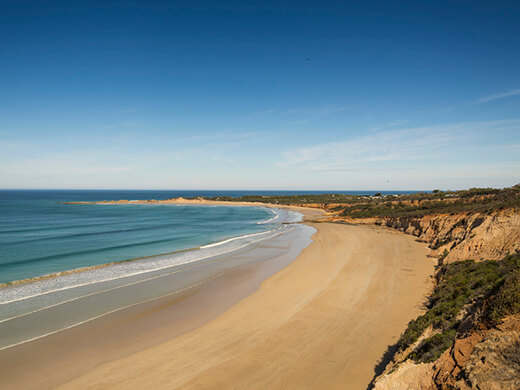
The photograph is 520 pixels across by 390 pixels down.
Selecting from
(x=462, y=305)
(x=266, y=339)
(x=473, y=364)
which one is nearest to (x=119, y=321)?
(x=266, y=339)

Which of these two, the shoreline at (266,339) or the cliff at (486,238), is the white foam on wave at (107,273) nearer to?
the shoreline at (266,339)

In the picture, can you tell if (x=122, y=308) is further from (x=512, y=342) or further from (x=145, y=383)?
(x=512, y=342)

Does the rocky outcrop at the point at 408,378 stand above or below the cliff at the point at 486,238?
below

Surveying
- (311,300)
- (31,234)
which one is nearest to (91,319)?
(311,300)

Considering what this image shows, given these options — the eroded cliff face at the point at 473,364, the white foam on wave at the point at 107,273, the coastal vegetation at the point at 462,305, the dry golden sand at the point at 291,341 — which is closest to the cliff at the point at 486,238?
the coastal vegetation at the point at 462,305

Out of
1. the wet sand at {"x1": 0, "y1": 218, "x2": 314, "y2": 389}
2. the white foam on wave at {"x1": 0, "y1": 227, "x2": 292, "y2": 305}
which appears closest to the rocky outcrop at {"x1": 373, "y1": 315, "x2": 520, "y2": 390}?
the wet sand at {"x1": 0, "y1": 218, "x2": 314, "y2": 389}

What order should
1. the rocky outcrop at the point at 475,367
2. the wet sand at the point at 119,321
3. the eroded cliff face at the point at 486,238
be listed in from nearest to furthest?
the rocky outcrop at the point at 475,367 < the wet sand at the point at 119,321 < the eroded cliff face at the point at 486,238

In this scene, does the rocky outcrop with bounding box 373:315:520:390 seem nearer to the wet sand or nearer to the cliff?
the wet sand

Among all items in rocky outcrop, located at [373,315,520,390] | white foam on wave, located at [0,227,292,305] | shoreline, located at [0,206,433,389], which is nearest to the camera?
rocky outcrop, located at [373,315,520,390]

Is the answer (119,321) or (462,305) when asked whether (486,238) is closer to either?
(462,305)
